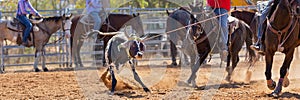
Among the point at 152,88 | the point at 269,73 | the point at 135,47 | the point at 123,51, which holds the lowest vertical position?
the point at 152,88

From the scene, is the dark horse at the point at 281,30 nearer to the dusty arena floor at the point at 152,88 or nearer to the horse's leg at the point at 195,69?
the dusty arena floor at the point at 152,88

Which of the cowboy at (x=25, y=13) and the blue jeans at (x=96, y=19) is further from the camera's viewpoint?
the blue jeans at (x=96, y=19)

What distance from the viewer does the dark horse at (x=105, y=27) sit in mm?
14703

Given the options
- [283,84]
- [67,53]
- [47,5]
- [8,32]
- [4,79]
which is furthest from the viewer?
[47,5]

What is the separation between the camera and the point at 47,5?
102 ft

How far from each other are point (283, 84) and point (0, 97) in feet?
15.3

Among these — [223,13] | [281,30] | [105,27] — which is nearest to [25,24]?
[105,27]

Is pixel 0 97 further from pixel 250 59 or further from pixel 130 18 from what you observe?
pixel 130 18

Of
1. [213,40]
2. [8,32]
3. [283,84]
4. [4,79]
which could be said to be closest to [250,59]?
[213,40]

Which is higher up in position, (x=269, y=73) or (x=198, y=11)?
(x=198, y=11)

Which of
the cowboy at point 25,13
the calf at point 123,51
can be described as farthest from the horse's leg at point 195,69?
the cowboy at point 25,13

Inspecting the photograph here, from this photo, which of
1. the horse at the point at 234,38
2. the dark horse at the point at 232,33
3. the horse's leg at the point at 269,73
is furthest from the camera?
the horse at the point at 234,38

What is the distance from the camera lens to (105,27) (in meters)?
15.1

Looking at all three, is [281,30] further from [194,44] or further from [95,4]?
[95,4]
